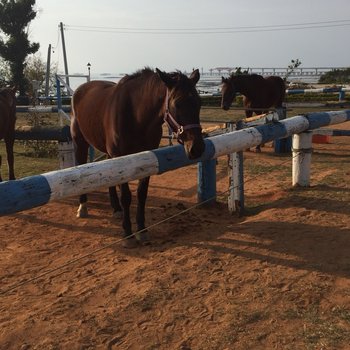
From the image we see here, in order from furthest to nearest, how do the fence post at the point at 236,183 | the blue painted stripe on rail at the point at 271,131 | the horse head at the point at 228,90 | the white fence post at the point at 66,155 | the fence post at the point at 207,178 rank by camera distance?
the horse head at the point at 228,90
the white fence post at the point at 66,155
the fence post at the point at 207,178
the fence post at the point at 236,183
the blue painted stripe on rail at the point at 271,131

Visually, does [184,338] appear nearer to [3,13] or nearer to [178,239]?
[178,239]

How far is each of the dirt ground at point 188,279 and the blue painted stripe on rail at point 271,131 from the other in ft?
2.93

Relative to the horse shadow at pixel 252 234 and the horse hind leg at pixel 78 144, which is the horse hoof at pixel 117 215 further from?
the horse hind leg at pixel 78 144

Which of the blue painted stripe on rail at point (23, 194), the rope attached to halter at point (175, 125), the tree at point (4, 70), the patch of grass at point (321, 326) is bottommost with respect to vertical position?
the patch of grass at point (321, 326)

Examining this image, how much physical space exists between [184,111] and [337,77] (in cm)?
4281

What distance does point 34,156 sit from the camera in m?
10.9

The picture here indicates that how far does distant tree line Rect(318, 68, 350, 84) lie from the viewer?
133ft

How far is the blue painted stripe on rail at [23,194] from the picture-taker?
2357mm

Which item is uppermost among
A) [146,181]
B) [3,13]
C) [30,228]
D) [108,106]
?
[3,13]

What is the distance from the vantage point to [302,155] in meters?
6.08

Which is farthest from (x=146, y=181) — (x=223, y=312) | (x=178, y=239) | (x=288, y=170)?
(x=288, y=170)

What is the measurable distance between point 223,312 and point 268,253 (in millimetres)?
1165

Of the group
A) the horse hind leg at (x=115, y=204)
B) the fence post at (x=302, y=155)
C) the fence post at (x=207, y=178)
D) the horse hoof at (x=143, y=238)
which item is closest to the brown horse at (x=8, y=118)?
the horse hind leg at (x=115, y=204)

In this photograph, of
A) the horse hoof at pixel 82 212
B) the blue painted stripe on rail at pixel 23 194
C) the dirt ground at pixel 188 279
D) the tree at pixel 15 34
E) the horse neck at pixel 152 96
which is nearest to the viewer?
the blue painted stripe on rail at pixel 23 194
